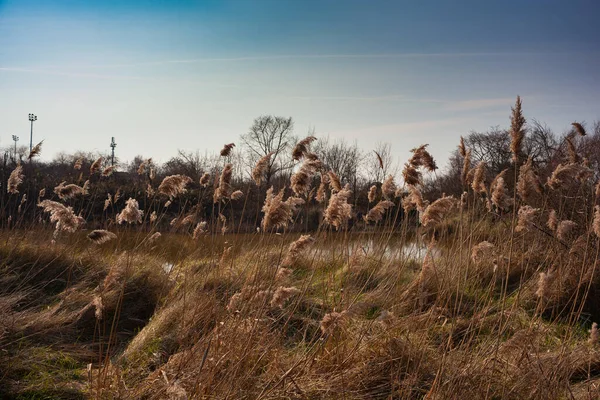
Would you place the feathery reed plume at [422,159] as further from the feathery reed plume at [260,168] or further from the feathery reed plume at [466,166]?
the feathery reed plume at [260,168]

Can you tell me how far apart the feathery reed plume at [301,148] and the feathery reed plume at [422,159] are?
830mm

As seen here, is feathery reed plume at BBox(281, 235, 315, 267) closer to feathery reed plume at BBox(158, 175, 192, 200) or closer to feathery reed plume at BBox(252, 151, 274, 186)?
feathery reed plume at BBox(252, 151, 274, 186)

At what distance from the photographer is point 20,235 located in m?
7.67

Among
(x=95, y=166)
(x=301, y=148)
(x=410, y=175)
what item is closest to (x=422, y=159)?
(x=410, y=175)

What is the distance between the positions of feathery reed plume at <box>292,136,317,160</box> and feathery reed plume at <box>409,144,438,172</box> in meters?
0.83

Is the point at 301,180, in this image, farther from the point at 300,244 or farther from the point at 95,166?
the point at 95,166

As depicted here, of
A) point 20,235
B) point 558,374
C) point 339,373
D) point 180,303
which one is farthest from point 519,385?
point 20,235

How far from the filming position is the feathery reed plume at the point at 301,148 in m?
3.71

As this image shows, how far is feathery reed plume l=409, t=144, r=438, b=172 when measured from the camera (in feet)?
12.3

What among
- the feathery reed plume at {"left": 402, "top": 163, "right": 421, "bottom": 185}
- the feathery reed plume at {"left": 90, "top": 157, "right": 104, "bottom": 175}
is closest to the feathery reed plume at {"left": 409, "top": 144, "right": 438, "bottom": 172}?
the feathery reed plume at {"left": 402, "top": 163, "right": 421, "bottom": 185}

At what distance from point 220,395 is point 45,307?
3797mm

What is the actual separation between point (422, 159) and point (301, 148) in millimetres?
984

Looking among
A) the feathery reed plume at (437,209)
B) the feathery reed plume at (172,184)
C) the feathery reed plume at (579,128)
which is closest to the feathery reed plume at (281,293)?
the feathery reed plume at (437,209)

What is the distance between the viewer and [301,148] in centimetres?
373
